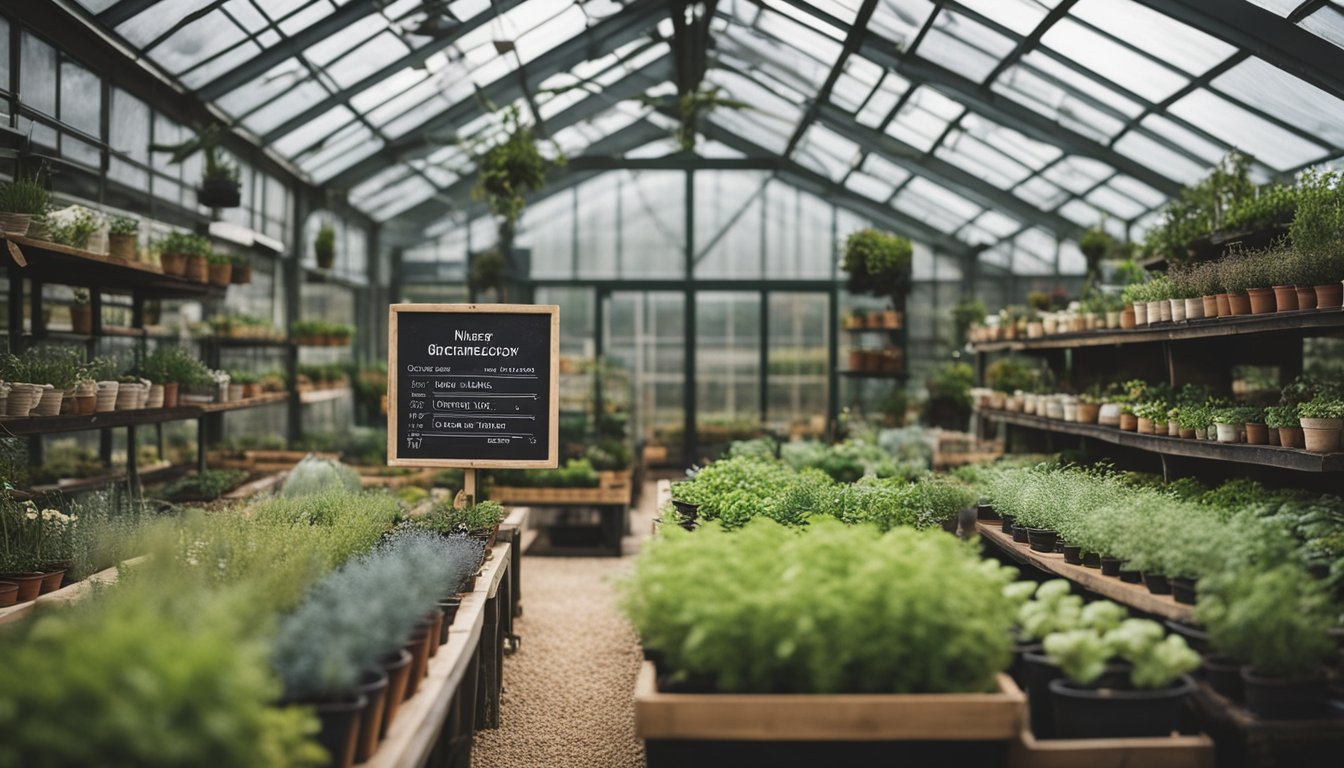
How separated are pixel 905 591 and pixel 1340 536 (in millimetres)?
1811

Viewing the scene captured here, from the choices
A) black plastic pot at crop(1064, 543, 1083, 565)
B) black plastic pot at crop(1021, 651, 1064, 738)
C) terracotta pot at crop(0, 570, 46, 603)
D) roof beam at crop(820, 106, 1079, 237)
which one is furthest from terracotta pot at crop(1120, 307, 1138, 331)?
terracotta pot at crop(0, 570, 46, 603)

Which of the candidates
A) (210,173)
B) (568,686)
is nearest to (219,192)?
(210,173)

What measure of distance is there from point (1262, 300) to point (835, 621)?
274 cm

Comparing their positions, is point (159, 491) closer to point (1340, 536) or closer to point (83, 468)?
point (83, 468)

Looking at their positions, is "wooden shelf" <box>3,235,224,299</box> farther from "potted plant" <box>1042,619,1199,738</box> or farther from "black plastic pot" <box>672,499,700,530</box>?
"potted plant" <box>1042,619,1199,738</box>

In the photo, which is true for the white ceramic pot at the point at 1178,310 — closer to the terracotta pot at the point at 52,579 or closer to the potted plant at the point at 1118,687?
the potted plant at the point at 1118,687

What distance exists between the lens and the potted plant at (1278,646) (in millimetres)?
2291

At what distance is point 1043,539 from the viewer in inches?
149

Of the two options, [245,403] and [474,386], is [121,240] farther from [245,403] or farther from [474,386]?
[474,386]

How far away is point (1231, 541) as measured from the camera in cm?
275

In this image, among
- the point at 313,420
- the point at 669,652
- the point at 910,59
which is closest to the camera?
the point at 669,652

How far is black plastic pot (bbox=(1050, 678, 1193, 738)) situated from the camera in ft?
7.39

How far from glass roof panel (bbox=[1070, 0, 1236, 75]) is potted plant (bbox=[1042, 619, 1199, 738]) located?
4364mm

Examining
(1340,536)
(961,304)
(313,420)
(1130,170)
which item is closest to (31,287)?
(313,420)
